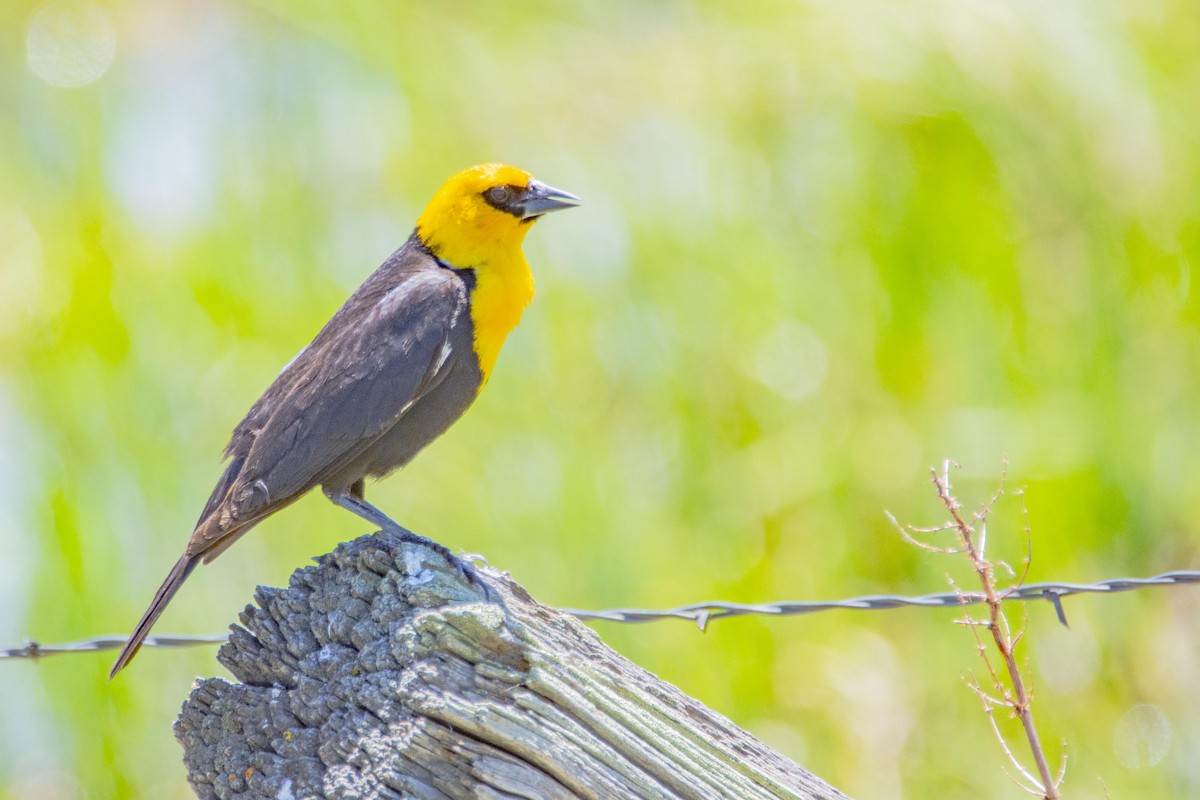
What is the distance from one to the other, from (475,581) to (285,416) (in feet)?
4.44

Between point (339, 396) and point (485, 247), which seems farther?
point (485, 247)

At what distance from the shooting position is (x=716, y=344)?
732 centimetres

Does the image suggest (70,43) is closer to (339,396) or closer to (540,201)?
(540,201)

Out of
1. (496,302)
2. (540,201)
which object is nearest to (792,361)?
(540,201)

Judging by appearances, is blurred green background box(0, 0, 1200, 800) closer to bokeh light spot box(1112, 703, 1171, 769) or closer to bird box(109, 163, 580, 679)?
bokeh light spot box(1112, 703, 1171, 769)

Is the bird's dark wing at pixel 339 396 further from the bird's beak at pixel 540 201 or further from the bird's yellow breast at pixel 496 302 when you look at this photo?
the bird's beak at pixel 540 201

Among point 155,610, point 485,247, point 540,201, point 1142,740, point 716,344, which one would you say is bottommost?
point 155,610

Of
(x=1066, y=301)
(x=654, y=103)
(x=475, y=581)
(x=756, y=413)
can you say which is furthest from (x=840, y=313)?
(x=475, y=581)

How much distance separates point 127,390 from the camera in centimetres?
Result: 694

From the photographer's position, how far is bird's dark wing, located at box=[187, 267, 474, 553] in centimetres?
346

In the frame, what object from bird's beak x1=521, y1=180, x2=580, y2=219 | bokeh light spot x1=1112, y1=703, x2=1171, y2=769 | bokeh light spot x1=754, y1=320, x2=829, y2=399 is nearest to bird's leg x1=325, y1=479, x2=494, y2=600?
bird's beak x1=521, y1=180, x2=580, y2=219

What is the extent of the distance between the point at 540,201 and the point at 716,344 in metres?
3.28

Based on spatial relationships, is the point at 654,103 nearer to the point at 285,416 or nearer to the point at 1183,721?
the point at 1183,721

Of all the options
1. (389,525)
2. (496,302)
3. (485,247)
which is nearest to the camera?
(389,525)
